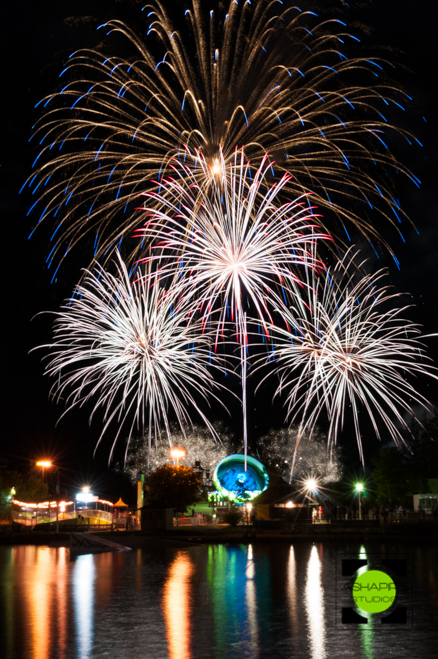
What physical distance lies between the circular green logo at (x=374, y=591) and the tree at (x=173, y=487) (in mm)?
31798

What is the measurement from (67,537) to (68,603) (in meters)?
28.4

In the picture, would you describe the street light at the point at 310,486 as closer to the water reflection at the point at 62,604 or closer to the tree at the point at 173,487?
the tree at the point at 173,487

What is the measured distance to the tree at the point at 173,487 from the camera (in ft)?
168

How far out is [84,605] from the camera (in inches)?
591

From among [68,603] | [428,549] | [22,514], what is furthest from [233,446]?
[68,603]

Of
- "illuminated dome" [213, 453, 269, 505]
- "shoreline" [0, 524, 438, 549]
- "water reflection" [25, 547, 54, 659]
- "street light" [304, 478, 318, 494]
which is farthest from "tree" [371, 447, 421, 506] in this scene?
"water reflection" [25, 547, 54, 659]

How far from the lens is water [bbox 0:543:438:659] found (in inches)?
410

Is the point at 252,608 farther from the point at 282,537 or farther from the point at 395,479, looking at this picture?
the point at 395,479

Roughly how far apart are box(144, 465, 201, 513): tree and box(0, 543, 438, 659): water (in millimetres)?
26114

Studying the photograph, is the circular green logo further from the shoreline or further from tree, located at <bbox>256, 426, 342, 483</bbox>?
tree, located at <bbox>256, 426, 342, 483</bbox>

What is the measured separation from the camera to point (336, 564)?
2383 centimetres

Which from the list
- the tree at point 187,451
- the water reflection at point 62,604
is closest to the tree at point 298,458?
the tree at point 187,451

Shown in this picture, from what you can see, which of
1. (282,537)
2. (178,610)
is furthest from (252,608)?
(282,537)

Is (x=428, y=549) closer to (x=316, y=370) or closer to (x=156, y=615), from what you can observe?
(x=316, y=370)
